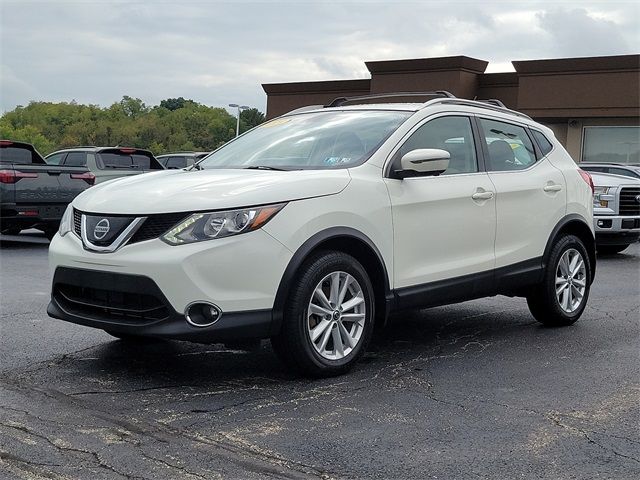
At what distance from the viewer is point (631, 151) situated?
29312 millimetres

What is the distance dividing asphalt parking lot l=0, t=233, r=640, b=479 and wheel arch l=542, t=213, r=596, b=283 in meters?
0.73

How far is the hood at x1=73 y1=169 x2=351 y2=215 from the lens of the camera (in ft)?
16.3

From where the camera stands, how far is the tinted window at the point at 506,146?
683 cm

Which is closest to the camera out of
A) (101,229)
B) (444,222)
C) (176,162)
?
(101,229)

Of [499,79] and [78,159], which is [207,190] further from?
[499,79]

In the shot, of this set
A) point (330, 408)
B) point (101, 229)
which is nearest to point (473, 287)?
point (330, 408)

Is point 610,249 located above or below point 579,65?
below

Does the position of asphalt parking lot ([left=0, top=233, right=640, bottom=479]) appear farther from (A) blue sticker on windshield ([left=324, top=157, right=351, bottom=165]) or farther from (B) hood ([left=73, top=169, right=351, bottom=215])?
(A) blue sticker on windshield ([left=324, top=157, right=351, bottom=165])

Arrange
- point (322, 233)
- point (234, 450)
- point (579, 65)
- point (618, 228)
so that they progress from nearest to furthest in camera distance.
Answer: point (234, 450) → point (322, 233) → point (618, 228) → point (579, 65)

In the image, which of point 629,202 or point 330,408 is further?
→ point 629,202

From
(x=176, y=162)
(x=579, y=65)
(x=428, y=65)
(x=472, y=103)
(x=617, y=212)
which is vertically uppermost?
(x=428, y=65)

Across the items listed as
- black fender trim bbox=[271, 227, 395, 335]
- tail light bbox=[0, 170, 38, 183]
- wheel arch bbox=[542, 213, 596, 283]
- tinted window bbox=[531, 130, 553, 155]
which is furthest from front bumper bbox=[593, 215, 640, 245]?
black fender trim bbox=[271, 227, 395, 335]

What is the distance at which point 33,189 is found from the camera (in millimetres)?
13617

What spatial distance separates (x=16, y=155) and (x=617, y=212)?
9995 millimetres
